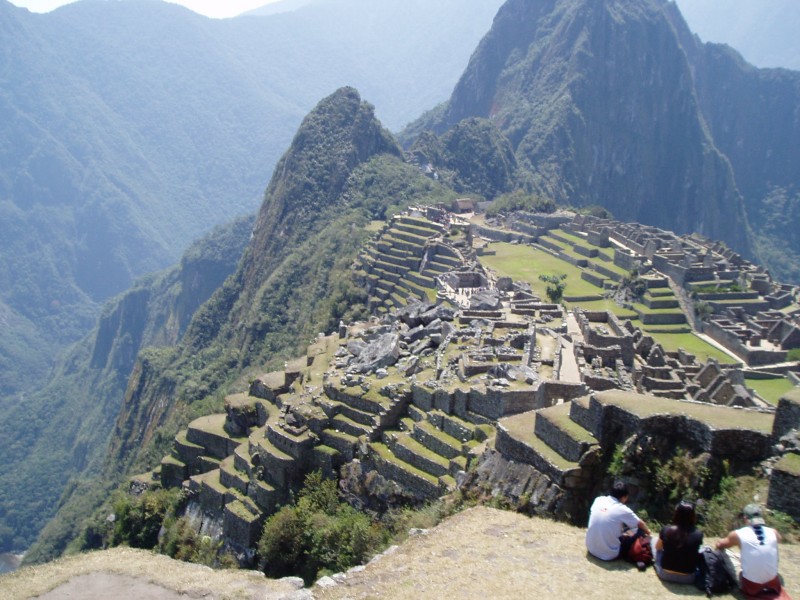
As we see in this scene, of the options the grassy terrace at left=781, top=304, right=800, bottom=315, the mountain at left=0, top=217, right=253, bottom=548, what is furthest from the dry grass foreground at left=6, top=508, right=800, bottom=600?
the mountain at left=0, top=217, right=253, bottom=548

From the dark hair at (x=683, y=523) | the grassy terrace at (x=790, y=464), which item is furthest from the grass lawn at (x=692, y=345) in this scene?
the dark hair at (x=683, y=523)

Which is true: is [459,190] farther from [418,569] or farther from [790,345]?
[418,569]

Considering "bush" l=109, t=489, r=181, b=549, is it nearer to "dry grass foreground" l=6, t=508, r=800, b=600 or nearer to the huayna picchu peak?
the huayna picchu peak

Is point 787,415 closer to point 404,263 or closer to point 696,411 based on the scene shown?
point 696,411

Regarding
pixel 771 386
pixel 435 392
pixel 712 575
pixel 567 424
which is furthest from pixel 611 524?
pixel 771 386

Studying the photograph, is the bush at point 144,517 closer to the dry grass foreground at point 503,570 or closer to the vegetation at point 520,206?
the dry grass foreground at point 503,570

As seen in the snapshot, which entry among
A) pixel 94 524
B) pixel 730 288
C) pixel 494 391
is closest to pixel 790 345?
pixel 730 288
